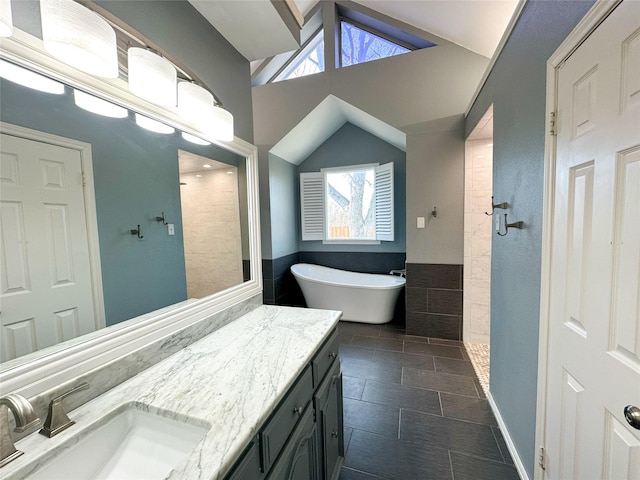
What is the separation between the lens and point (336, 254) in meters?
4.28

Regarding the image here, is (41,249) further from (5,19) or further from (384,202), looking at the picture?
(384,202)

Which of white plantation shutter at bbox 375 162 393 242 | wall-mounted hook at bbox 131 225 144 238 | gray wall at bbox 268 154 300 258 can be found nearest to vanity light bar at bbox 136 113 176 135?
wall-mounted hook at bbox 131 225 144 238

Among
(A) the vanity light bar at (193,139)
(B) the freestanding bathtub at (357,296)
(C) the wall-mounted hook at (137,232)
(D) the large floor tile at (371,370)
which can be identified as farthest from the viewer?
(B) the freestanding bathtub at (357,296)

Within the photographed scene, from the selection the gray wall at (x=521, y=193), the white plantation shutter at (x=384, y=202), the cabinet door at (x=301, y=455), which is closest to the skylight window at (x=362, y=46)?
the white plantation shutter at (x=384, y=202)

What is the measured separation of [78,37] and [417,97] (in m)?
2.97

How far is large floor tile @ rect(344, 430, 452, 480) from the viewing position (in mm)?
1467

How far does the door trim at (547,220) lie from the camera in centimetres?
101

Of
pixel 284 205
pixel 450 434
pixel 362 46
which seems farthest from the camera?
pixel 284 205

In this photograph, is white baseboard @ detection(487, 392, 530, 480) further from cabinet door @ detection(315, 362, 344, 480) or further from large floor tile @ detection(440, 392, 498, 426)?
cabinet door @ detection(315, 362, 344, 480)

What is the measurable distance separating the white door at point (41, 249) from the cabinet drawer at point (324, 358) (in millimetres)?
863

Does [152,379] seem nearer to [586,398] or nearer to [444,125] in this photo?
[586,398]

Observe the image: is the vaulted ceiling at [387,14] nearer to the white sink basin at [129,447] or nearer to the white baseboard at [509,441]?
the white sink basin at [129,447]

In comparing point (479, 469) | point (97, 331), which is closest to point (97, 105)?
point (97, 331)

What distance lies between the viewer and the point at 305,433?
1004mm
